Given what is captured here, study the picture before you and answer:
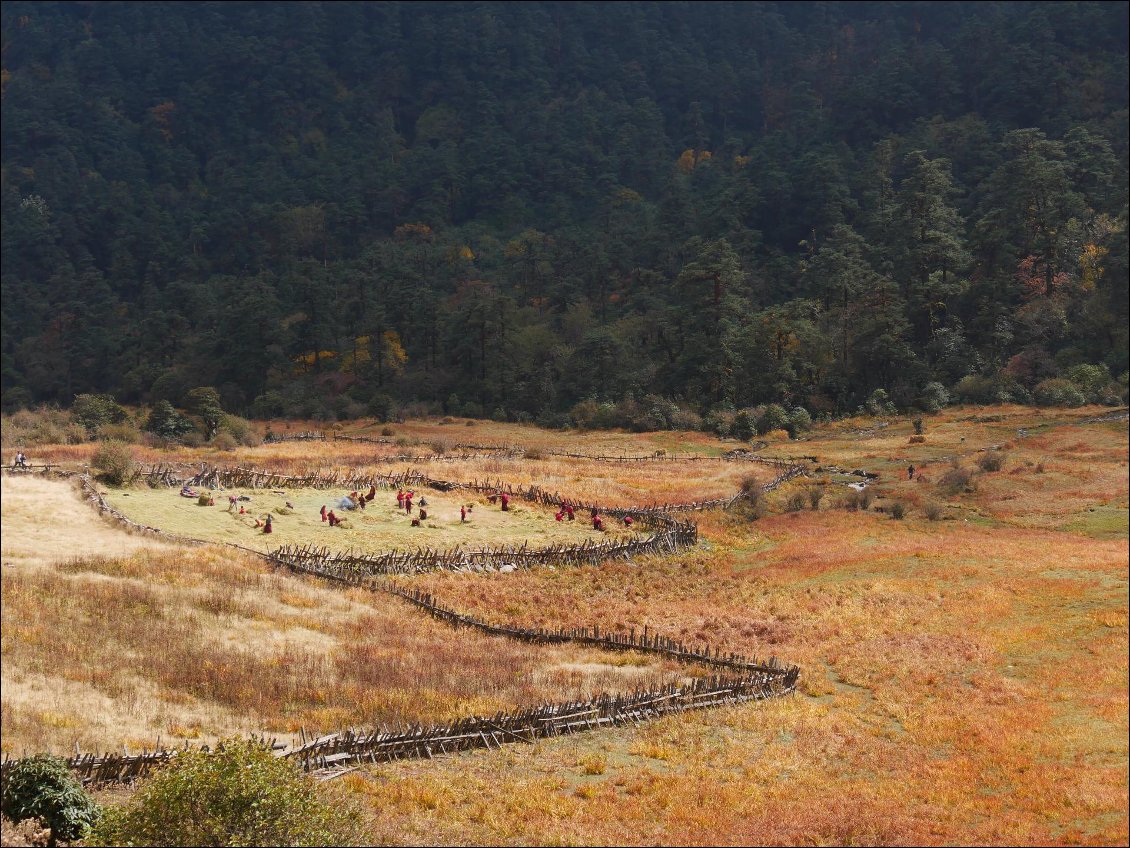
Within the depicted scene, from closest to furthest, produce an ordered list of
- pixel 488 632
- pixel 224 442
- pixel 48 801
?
1. pixel 48 801
2. pixel 488 632
3. pixel 224 442

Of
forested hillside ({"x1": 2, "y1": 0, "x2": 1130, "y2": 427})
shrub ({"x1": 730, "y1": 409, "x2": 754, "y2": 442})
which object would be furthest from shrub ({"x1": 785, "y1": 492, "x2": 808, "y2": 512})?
shrub ({"x1": 730, "y1": 409, "x2": 754, "y2": 442})

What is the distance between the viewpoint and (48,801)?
1778cm

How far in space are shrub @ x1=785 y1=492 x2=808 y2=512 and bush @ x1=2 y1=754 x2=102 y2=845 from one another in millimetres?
41386

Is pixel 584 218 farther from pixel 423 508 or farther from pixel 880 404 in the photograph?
pixel 423 508

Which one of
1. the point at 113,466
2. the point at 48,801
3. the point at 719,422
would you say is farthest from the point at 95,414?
the point at 48,801

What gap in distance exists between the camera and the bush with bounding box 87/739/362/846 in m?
15.3

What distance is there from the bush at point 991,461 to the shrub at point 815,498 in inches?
332

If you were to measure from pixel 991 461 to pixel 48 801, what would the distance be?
48112 mm

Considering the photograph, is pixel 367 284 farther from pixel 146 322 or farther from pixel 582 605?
pixel 582 605

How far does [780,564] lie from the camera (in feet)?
141

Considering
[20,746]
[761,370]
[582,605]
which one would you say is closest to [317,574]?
[582,605]

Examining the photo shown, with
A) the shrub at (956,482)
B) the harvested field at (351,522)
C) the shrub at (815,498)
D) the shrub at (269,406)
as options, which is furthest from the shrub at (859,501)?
the shrub at (269,406)

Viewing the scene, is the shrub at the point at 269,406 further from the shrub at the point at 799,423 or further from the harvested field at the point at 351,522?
the harvested field at the point at 351,522

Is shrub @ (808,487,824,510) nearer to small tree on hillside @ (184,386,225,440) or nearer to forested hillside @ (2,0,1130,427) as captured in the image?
forested hillside @ (2,0,1130,427)
